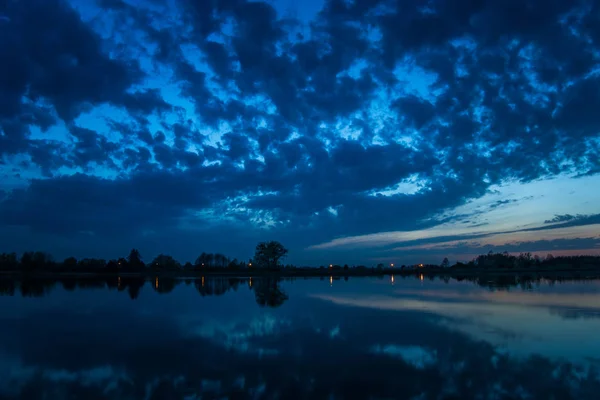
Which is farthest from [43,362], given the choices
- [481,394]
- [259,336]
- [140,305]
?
[140,305]

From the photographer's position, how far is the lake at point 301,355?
13.0m

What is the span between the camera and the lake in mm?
12969

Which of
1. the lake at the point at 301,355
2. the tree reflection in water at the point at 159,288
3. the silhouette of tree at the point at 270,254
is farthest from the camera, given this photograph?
the silhouette of tree at the point at 270,254

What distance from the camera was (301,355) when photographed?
1742 centimetres

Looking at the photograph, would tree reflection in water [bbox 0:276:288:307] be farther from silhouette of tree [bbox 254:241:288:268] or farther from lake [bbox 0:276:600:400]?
silhouette of tree [bbox 254:241:288:268]

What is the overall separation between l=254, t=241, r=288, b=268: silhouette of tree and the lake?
135025mm

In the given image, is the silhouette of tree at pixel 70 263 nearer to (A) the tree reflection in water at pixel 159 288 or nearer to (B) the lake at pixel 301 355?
(A) the tree reflection in water at pixel 159 288

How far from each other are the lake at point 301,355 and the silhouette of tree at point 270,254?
135 metres

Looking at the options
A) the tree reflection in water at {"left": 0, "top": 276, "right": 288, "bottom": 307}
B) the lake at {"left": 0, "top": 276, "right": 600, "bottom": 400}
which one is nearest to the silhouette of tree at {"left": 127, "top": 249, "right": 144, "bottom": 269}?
the tree reflection in water at {"left": 0, "top": 276, "right": 288, "bottom": 307}

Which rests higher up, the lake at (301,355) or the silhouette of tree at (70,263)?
the silhouette of tree at (70,263)

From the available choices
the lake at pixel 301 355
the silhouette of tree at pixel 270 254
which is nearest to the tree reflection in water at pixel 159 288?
the lake at pixel 301 355

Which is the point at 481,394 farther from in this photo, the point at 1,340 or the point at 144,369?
the point at 1,340

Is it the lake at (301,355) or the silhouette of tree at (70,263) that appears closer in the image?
the lake at (301,355)

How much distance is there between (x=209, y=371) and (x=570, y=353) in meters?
15.7
